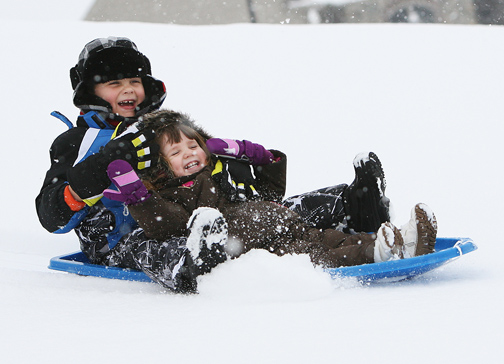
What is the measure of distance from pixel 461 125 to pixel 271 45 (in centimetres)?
256

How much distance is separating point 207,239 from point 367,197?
83cm

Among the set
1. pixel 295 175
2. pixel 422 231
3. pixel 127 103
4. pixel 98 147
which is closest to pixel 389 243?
pixel 422 231

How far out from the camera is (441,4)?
10000mm

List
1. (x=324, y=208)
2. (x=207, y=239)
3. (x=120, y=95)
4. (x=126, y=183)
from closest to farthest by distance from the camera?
(x=207, y=239) < (x=126, y=183) < (x=324, y=208) < (x=120, y=95)

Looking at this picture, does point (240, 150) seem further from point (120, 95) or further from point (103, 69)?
point (103, 69)

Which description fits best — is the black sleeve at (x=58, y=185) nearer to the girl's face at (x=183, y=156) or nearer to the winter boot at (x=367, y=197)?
the girl's face at (x=183, y=156)

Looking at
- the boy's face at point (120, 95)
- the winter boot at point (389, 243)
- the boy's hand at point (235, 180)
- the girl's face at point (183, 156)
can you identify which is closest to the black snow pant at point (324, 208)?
the boy's hand at point (235, 180)

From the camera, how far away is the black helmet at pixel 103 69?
2.59 m

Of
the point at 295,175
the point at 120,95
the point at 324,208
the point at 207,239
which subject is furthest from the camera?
the point at 295,175

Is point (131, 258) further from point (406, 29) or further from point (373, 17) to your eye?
point (373, 17)

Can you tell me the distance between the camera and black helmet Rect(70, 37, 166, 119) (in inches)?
102

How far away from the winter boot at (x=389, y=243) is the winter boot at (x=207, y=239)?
1.70 ft

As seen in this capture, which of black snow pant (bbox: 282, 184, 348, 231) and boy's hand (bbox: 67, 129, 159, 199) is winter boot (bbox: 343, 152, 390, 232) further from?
boy's hand (bbox: 67, 129, 159, 199)

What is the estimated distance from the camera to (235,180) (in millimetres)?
2383
